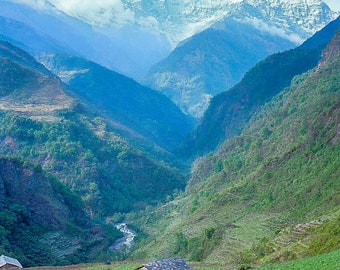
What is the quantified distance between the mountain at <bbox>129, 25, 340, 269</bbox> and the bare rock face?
16792mm

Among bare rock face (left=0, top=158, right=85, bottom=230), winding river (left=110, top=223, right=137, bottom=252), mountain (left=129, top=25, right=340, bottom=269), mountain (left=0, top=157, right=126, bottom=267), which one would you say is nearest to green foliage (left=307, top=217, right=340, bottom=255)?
mountain (left=129, top=25, right=340, bottom=269)

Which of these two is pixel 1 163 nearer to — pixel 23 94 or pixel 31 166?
pixel 31 166

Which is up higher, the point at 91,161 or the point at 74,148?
the point at 74,148

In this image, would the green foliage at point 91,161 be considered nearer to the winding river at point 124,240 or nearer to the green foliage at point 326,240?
the winding river at point 124,240

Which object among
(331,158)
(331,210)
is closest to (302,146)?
(331,158)

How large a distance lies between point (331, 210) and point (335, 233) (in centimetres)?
2035

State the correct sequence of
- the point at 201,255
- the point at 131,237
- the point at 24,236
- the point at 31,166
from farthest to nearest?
1. the point at 131,237
2. the point at 31,166
3. the point at 24,236
4. the point at 201,255

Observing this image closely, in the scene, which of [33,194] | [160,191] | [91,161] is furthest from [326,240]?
[160,191]

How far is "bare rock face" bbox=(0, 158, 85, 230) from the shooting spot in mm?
100644

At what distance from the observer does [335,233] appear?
60125mm

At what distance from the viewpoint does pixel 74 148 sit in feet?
476

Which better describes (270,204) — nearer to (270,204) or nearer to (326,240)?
(270,204)

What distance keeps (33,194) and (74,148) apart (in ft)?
138

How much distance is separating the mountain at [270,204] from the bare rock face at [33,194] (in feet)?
55.1
